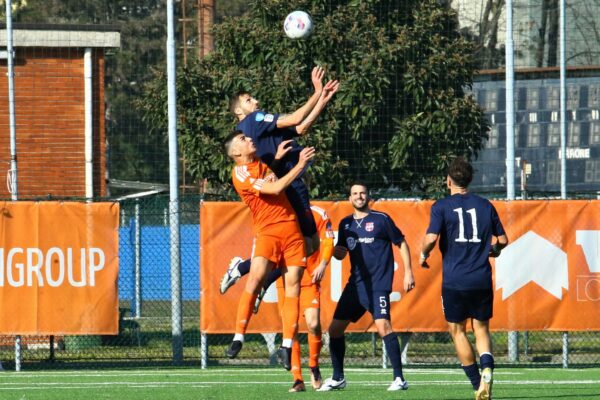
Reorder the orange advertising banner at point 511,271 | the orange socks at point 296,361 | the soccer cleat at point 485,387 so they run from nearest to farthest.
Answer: the soccer cleat at point 485,387 < the orange socks at point 296,361 < the orange advertising banner at point 511,271

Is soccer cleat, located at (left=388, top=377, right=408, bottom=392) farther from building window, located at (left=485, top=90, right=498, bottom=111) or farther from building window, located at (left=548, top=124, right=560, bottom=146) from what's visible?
building window, located at (left=548, top=124, right=560, bottom=146)

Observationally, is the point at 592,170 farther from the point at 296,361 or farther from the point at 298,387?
the point at 296,361

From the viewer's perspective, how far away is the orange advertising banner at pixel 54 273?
15984 millimetres

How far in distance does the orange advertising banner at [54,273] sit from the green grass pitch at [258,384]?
27.3 inches

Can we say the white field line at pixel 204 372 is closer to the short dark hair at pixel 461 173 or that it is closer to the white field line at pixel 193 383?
the white field line at pixel 193 383

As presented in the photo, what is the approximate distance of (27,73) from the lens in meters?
23.9

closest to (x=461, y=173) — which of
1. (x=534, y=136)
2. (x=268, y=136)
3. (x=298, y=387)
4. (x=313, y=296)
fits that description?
(x=268, y=136)

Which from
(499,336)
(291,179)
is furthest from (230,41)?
(291,179)

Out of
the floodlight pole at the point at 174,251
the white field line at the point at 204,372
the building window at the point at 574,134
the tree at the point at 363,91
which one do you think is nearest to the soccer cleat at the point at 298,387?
the white field line at the point at 204,372

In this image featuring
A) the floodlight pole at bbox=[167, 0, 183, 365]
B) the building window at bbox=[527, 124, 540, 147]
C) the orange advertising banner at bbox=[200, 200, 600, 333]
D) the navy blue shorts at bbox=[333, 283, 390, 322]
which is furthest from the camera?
the building window at bbox=[527, 124, 540, 147]

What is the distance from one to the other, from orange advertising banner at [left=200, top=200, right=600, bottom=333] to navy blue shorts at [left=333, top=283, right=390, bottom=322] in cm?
352

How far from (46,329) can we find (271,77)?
24.9ft

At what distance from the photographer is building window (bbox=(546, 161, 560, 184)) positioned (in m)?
29.7

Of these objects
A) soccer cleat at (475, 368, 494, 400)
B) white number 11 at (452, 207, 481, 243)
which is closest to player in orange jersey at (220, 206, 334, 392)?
white number 11 at (452, 207, 481, 243)
